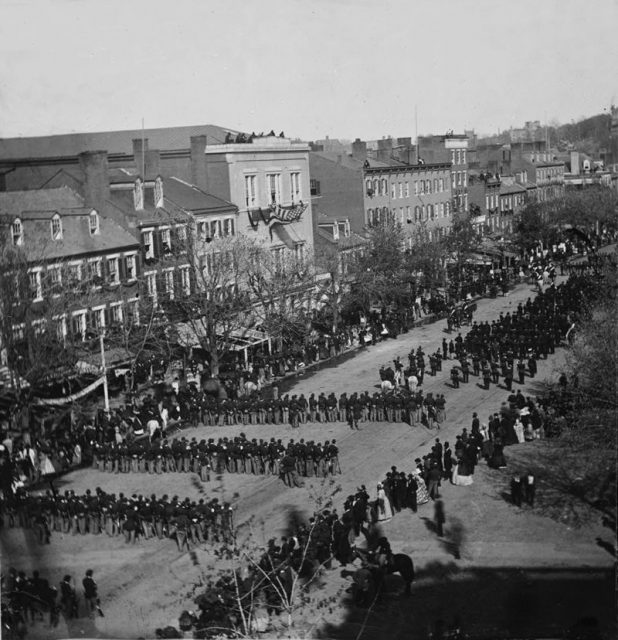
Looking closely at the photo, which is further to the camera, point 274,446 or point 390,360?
point 390,360

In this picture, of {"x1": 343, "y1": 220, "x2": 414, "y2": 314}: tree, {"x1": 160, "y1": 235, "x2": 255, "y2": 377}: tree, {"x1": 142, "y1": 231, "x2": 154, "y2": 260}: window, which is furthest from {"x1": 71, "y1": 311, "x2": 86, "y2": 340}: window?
{"x1": 343, "y1": 220, "x2": 414, "y2": 314}: tree

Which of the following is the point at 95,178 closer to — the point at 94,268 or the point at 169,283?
the point at 94,268

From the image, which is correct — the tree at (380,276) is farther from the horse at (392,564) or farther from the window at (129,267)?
the horse at (392,564)

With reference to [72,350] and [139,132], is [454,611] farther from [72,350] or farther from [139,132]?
[139,132]

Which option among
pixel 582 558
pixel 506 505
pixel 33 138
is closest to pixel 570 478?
pixel 506 505

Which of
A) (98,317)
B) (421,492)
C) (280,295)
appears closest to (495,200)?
(280,295)

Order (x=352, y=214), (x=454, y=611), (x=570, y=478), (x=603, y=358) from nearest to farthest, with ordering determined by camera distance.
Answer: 1. (x=454, y=611)
2. (x=570, y=478)
3. (x=603, y=358)
4. (x=352, y=214)

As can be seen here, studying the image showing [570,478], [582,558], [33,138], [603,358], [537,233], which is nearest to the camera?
[582,558]
